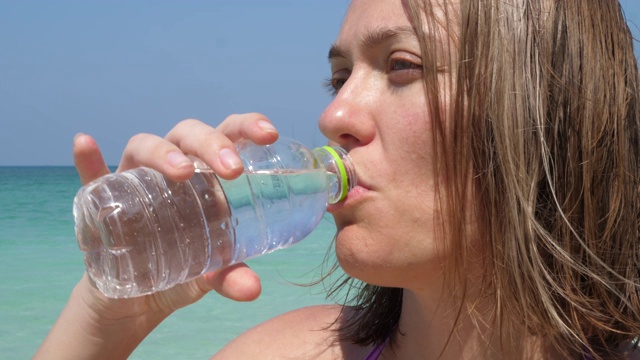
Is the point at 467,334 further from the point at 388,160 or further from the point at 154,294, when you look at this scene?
the point at 154,294

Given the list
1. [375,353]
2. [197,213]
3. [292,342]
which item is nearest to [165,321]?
[292,342]

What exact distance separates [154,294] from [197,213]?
13.2 inches

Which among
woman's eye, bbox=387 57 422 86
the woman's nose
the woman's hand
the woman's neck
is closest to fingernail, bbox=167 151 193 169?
the woman's hand

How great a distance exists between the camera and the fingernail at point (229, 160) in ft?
5.07

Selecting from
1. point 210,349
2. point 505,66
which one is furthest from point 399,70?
point 210,349

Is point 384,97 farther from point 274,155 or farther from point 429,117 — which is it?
point 274,155

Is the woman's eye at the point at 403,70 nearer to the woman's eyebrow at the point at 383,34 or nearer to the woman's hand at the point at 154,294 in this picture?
the woman's eyebrow at the point at 383,34

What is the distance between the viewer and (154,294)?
78.5 inches

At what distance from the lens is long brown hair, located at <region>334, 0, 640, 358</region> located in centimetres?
181

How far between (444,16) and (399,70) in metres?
0.17

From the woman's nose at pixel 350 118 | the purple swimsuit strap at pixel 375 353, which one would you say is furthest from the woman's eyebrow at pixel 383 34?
the purple swimsuit strap at pixel 375 353

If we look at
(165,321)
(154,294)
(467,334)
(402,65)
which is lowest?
(165,321)

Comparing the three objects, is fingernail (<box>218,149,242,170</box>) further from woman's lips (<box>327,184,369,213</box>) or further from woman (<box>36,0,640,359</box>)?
woman's lips (<box>327,184,369,213</box>)

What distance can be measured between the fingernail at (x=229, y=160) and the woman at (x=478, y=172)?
4cm
